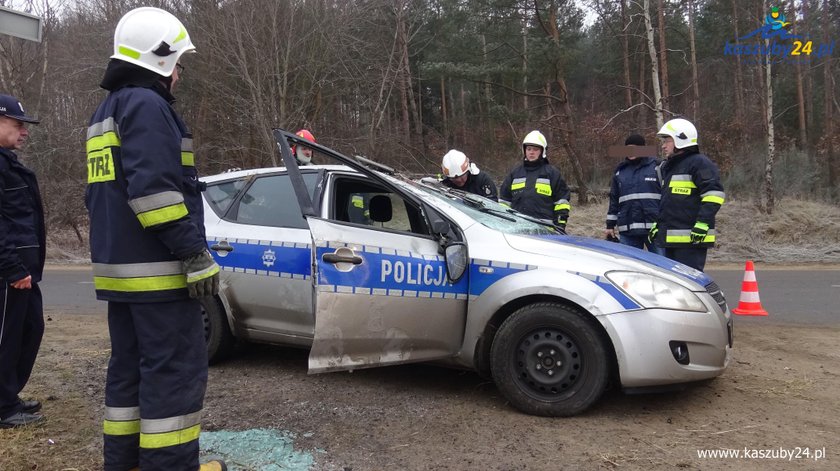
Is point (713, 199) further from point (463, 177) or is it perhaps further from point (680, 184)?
point (463, 177)

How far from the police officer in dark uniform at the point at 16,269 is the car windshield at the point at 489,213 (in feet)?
7.88

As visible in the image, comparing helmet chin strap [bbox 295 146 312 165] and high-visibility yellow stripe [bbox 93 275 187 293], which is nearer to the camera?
high-visibility yellow stripe [bbox 93 275 187 293]

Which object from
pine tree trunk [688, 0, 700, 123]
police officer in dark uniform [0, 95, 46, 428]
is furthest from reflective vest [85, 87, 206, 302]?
pine tree trunk [688, 0, 700, 123]

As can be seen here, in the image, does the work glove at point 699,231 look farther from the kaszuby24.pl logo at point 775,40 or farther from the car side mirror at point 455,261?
the kaszuby24.pl logo at point 775,40

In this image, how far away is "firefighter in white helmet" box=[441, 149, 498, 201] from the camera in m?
6.23

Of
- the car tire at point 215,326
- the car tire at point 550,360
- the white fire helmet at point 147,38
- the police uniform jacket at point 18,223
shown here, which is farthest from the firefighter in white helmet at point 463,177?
the white fire helmet at point 147,38

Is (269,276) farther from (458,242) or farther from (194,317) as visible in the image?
(194,317)

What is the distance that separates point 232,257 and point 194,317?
194 cm

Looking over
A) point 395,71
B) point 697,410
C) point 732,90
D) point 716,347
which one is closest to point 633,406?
point 697,410

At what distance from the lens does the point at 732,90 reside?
93.6 ft

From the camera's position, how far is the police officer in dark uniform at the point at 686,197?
5.02 m

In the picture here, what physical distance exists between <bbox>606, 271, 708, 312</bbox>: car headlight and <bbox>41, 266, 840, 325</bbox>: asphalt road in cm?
323

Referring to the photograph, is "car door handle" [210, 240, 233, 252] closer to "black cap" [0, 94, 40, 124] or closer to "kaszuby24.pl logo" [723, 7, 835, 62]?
"black cap" [0, 94, 40, 124]

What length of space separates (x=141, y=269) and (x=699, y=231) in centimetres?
435
